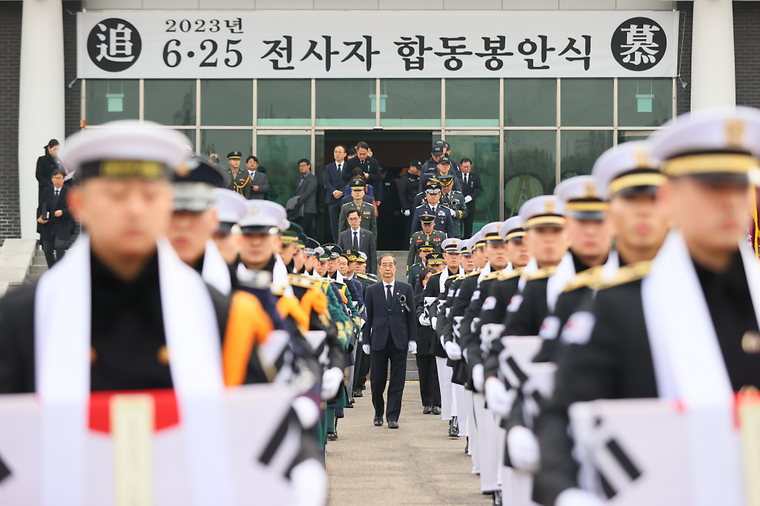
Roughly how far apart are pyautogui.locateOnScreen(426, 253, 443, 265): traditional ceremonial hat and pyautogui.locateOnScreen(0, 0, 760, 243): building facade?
300 inches

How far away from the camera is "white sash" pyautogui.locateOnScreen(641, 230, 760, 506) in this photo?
2311 mm

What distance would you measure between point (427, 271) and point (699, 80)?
1054 cm

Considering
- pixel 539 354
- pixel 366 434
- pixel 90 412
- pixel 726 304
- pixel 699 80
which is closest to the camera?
pixel 90 412

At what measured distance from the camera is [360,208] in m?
18.9

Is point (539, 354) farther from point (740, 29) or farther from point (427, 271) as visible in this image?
point (740, 29)

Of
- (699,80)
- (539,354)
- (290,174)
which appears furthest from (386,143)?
(539,354)

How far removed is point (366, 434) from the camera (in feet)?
41.3

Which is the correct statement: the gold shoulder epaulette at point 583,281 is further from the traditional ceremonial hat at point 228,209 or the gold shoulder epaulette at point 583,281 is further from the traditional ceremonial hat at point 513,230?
the traditional ceremonial hat at point 513,230

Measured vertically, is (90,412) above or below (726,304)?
below

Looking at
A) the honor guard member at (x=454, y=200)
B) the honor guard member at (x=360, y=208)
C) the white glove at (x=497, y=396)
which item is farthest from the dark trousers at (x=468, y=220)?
the white glove at (x=497, y=396)

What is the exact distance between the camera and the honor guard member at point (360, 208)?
18766mm

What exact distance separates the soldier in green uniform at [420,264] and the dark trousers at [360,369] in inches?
63.7

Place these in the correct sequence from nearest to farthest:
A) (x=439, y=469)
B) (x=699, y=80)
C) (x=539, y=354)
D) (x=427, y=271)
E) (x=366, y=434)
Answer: (x=539, y=354) → (x=439, y=469) → (x=366, y=434) → (x=427, y=271) → (x=699, y=80)

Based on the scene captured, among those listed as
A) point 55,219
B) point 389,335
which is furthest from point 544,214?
point 55,219
